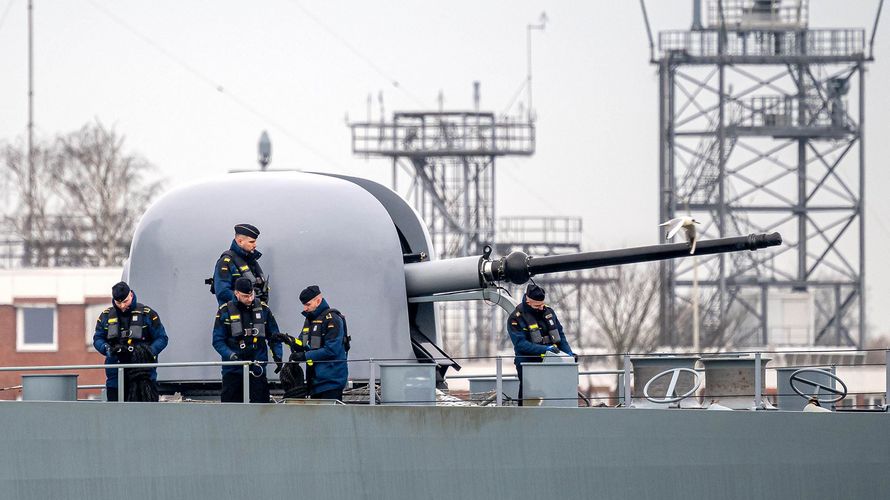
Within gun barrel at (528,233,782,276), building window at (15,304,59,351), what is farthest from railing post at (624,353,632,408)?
building window at (15,304,59,351)

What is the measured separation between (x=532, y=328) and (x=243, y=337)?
2.49 m

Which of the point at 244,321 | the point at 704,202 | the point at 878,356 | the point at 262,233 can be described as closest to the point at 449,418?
the point at 244,321

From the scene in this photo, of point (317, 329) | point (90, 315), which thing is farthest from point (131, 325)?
point (90, 315)

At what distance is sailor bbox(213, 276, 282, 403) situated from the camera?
13.0 meters

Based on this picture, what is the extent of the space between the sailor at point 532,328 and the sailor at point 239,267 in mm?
2167

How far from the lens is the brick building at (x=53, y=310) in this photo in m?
38.9

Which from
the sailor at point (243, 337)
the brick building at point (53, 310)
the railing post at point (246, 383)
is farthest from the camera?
the brick building at point (53, 310)

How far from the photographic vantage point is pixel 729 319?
2004 inches

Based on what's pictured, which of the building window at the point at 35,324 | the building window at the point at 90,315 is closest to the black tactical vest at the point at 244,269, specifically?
the building window at the point at 90,315

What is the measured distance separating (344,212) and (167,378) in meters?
2.19

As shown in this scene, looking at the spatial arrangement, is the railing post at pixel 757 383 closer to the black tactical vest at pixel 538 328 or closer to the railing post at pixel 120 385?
the black tactical vest at pixel 538 328

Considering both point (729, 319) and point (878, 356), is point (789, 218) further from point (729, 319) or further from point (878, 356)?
point (878, 356)

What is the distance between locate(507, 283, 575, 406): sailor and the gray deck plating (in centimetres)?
105

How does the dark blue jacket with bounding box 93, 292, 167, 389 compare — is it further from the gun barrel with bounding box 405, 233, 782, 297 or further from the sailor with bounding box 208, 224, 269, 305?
the gun barrel with bounding box 405, 233, 782, 297
